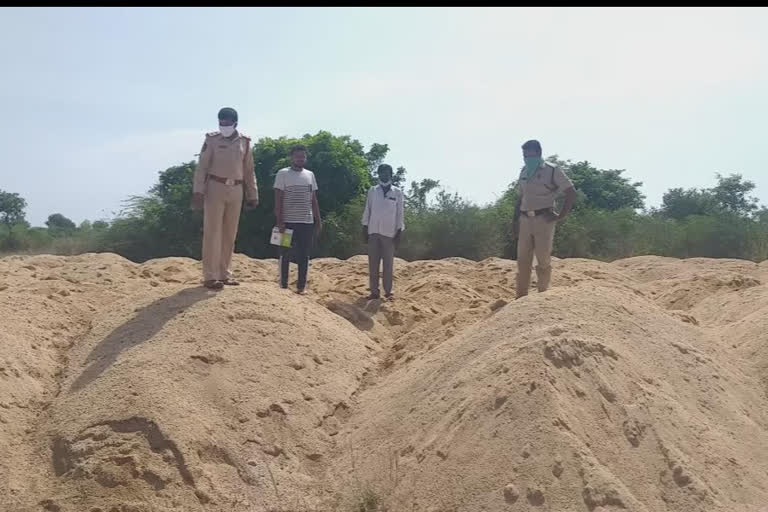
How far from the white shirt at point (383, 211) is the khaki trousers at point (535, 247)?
1614mm

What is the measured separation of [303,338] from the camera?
582cm

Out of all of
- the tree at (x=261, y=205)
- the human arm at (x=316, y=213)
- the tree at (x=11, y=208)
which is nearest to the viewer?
the human arm at (x=316, y=213)

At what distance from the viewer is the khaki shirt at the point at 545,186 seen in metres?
6.54

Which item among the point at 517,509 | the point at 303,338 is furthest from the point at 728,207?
the point at 517,509

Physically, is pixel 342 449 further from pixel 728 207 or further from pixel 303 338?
pixel 728 207

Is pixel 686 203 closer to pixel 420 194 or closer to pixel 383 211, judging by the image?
pixel 420 194

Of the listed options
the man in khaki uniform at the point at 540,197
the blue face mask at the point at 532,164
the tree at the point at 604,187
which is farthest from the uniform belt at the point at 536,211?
the tree at the point at 604,187

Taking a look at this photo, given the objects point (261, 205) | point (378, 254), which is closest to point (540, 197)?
point (378, 254)

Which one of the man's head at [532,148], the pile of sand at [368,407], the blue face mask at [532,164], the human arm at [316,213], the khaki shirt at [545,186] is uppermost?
the man's head at [532,148]

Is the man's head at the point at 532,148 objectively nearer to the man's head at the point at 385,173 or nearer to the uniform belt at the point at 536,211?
the uniform belt at the point at 536,211

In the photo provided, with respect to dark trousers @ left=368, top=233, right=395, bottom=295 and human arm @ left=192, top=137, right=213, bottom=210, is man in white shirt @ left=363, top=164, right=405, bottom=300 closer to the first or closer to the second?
dark trousers @ left=368, top=233, right=395, bottom=295

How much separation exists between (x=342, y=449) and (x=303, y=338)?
1190mm

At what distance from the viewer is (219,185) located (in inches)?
246

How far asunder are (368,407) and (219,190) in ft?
6.97
